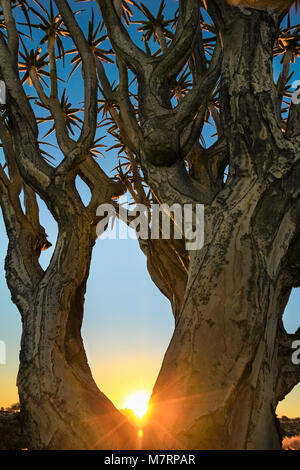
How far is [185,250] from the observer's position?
4602 mm

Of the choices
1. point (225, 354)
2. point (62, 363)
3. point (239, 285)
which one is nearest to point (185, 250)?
point (239, 285)

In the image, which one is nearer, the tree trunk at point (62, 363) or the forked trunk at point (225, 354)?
the forked trunk at point (225, 354)

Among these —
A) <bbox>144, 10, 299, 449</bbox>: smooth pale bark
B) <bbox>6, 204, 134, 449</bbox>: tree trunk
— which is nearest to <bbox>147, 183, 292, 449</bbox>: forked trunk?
<bbox>144, 10, 299, 449</bbox>: smooth pale bark

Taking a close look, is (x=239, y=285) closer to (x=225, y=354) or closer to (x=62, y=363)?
(x=225, y=354)

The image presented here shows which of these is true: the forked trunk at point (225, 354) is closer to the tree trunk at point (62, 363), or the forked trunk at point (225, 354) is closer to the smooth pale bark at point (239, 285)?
the smooth pale bark at point (239, 285)

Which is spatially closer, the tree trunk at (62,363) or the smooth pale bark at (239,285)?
the smooth pale bark at (239,285)

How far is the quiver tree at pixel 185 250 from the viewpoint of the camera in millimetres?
3564

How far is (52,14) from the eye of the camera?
22.3 feet

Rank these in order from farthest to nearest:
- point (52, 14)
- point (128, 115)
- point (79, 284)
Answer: point (52, 14) < point (128, 115) < point (79, 284)

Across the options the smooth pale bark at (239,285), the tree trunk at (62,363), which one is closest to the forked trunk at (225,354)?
the smooth pale bark at (239,285)

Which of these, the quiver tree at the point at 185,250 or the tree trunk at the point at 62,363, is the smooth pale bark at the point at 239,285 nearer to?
the quiver tree at the point at 185,250
